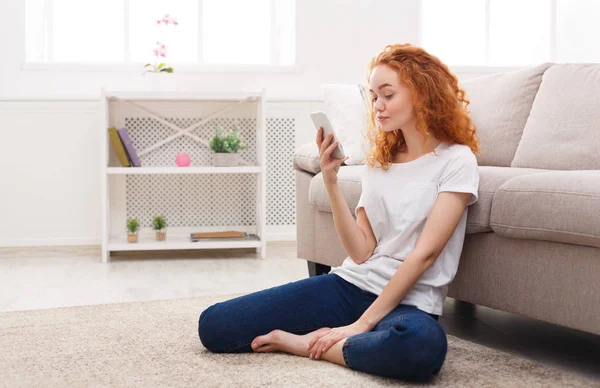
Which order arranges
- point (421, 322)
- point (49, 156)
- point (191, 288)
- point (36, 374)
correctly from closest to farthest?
point (421, 322)
point (36, 374)
point (191, 288)
point (49, 156)

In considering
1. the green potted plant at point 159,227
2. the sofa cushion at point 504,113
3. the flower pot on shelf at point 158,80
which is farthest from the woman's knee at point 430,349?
the flower pot on shelf at point 158,80

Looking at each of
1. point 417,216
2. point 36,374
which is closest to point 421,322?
point 417,216

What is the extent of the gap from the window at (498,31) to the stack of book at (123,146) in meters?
1.97

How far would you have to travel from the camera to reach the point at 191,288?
117 inches

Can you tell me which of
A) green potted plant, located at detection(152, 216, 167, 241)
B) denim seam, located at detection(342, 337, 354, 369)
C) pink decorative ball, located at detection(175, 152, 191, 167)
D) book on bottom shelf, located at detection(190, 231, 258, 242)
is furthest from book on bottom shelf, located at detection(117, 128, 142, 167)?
denim seam, located at detection(342, 337, 354, 369)

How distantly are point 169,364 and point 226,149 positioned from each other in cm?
226

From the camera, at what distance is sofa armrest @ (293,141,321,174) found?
2.81 m

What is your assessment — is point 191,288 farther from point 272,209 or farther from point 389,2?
point 389,2

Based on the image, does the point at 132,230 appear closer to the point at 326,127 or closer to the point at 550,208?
the point at 326,127

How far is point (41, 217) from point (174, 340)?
8.09 feet

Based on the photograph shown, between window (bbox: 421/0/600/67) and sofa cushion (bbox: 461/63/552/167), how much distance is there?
211cm

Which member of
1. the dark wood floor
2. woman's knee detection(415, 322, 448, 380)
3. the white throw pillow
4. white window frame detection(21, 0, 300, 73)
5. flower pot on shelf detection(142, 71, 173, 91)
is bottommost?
the dark wood floor

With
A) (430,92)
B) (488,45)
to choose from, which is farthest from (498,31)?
(430,92)

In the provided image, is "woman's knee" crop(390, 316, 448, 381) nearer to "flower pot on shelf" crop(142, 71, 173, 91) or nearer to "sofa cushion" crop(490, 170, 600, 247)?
"sofa cushion" crop(490, 170, 600, 247)
